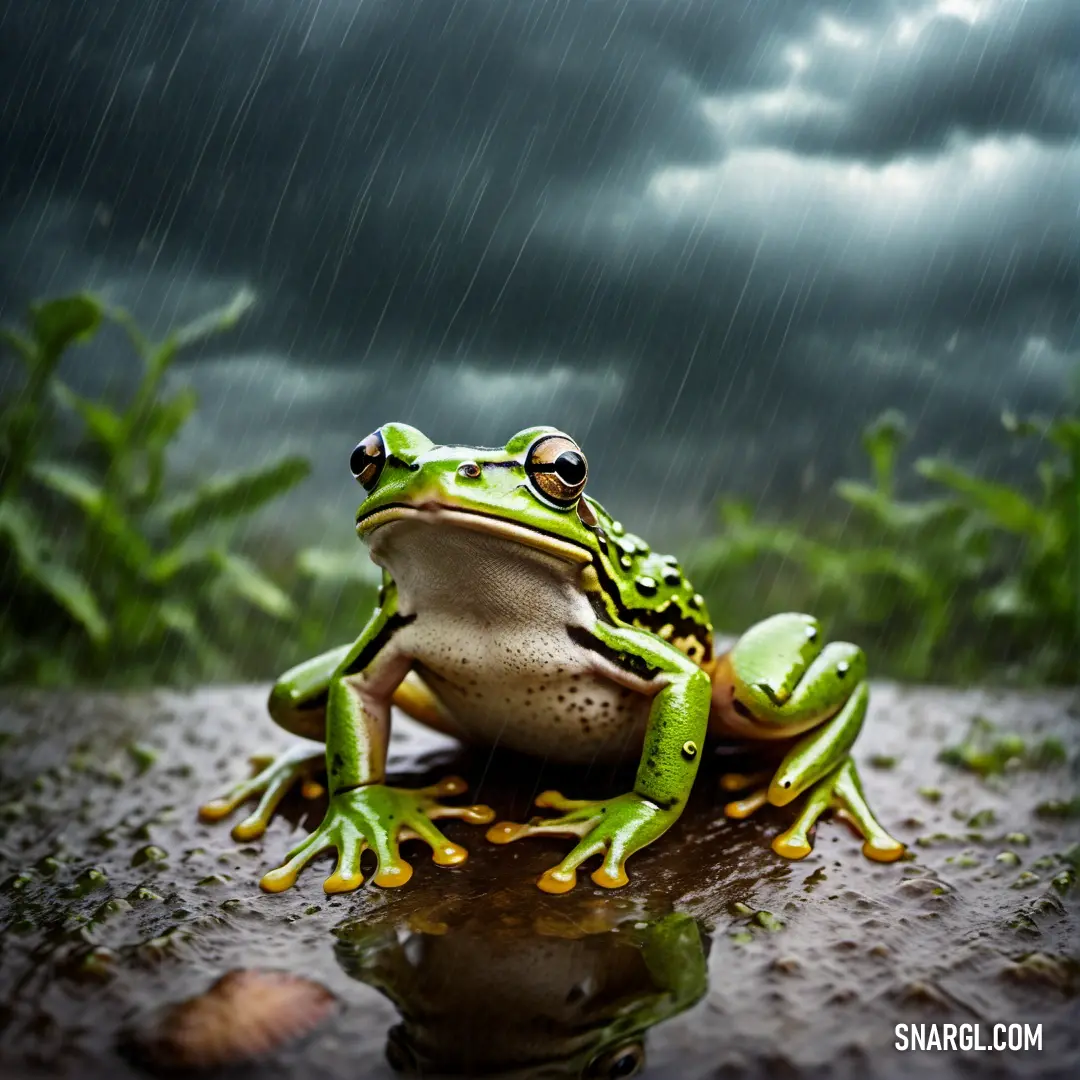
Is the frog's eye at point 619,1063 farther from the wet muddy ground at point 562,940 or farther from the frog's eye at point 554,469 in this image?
the frog's eye at point 554,469

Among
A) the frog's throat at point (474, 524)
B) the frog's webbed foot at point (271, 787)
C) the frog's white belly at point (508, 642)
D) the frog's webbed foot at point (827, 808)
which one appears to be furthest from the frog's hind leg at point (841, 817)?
the frog's webbed foot at point (271, 787)

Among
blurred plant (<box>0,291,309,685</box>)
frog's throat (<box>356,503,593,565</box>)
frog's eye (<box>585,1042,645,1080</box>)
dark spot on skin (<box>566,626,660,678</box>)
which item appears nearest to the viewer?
frog's eye (<box>585,1042,645,1080</box>)

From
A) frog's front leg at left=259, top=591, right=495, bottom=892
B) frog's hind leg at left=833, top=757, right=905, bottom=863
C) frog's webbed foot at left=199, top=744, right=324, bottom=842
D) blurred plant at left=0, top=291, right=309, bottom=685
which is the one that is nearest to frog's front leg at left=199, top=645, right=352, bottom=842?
frog's webbed foot at left=199, top=744, right=324, bottom=842

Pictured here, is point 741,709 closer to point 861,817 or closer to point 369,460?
point 861,817

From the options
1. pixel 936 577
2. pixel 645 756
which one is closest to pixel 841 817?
pixel 645 756

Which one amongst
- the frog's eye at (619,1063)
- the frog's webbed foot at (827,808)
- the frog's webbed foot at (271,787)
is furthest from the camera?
the frog's webbed foot at (271,787)

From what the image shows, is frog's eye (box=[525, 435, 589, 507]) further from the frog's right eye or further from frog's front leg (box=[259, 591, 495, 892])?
frog's front leg (box=[259, 591, 495, 892])

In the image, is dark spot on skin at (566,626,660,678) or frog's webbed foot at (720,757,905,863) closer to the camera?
dark spot on skin at (566,626,660,678)
